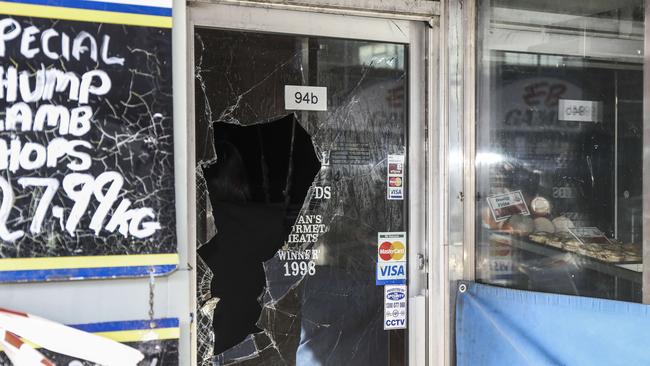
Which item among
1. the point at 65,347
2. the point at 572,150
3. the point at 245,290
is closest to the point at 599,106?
the point at 572,150

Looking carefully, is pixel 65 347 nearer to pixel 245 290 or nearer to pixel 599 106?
pixel 245 290

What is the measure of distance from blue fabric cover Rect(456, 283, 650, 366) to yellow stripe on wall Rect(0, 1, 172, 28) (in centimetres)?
195

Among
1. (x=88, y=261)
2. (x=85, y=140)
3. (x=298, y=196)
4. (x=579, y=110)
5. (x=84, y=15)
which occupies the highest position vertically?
(x=84, y=15)

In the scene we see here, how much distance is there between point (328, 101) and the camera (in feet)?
9.84

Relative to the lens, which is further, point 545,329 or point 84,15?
point 545,329

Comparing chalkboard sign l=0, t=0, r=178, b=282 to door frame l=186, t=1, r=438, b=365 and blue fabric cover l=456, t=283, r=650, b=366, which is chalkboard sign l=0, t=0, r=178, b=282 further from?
blue fabric cover l=456, t=283, r=650, b=366

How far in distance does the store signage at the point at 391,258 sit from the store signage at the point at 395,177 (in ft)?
0.64

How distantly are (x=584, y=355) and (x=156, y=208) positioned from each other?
1875 millimetres

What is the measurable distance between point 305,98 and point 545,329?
4.93 feet

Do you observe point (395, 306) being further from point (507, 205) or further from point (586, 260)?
point (586, 260)

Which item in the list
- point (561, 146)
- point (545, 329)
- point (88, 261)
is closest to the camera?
point (88, 261)

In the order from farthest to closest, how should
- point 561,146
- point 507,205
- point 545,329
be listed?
point 507,205 → point 561,146 → point 545,329

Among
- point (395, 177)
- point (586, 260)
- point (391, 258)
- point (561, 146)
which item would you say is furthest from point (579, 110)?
point (391, 258)

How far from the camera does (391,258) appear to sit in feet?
10.2
